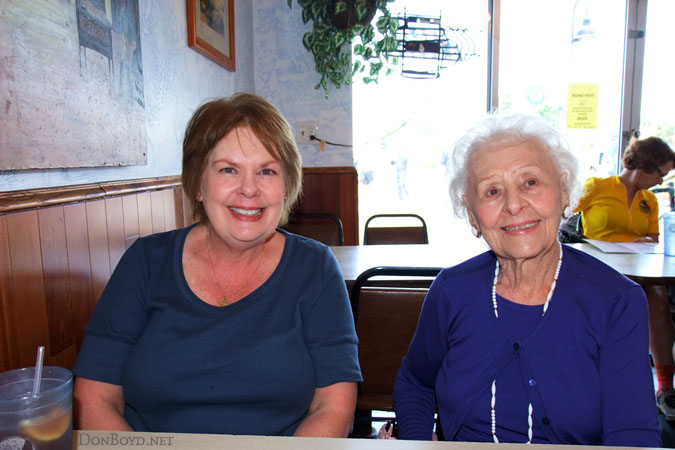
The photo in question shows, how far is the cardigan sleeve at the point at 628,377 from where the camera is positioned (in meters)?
0.91

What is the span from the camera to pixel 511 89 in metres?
4.11

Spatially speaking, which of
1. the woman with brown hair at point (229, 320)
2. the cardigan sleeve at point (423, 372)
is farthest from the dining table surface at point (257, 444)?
the cardigan sleeve at point (423, 372)

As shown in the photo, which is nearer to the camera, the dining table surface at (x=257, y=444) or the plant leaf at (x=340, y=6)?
the dining table surface at (x=257, y=444)

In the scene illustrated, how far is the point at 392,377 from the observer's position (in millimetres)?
1419

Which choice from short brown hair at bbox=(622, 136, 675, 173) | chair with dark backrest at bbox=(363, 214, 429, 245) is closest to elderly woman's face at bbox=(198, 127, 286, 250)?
chair with dark backrest at bbox=(363, 214, 429, 245)

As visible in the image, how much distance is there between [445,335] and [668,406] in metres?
1.94

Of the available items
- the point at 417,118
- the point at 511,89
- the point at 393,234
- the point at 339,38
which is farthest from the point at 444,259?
the point at 511,89

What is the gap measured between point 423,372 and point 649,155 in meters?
2.61

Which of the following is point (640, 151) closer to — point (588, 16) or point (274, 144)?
point (588, 16)

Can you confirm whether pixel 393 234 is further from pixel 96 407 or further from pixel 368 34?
pixel 96 407

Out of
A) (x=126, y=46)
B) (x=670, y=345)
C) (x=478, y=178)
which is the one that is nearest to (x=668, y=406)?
(x=670, y=345)

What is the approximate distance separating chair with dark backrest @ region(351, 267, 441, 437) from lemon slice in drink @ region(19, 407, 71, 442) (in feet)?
2.87

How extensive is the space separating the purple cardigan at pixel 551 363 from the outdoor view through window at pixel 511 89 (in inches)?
A: 115

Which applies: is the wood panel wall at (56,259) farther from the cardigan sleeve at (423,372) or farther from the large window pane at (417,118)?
the large window pane at (417,118)
